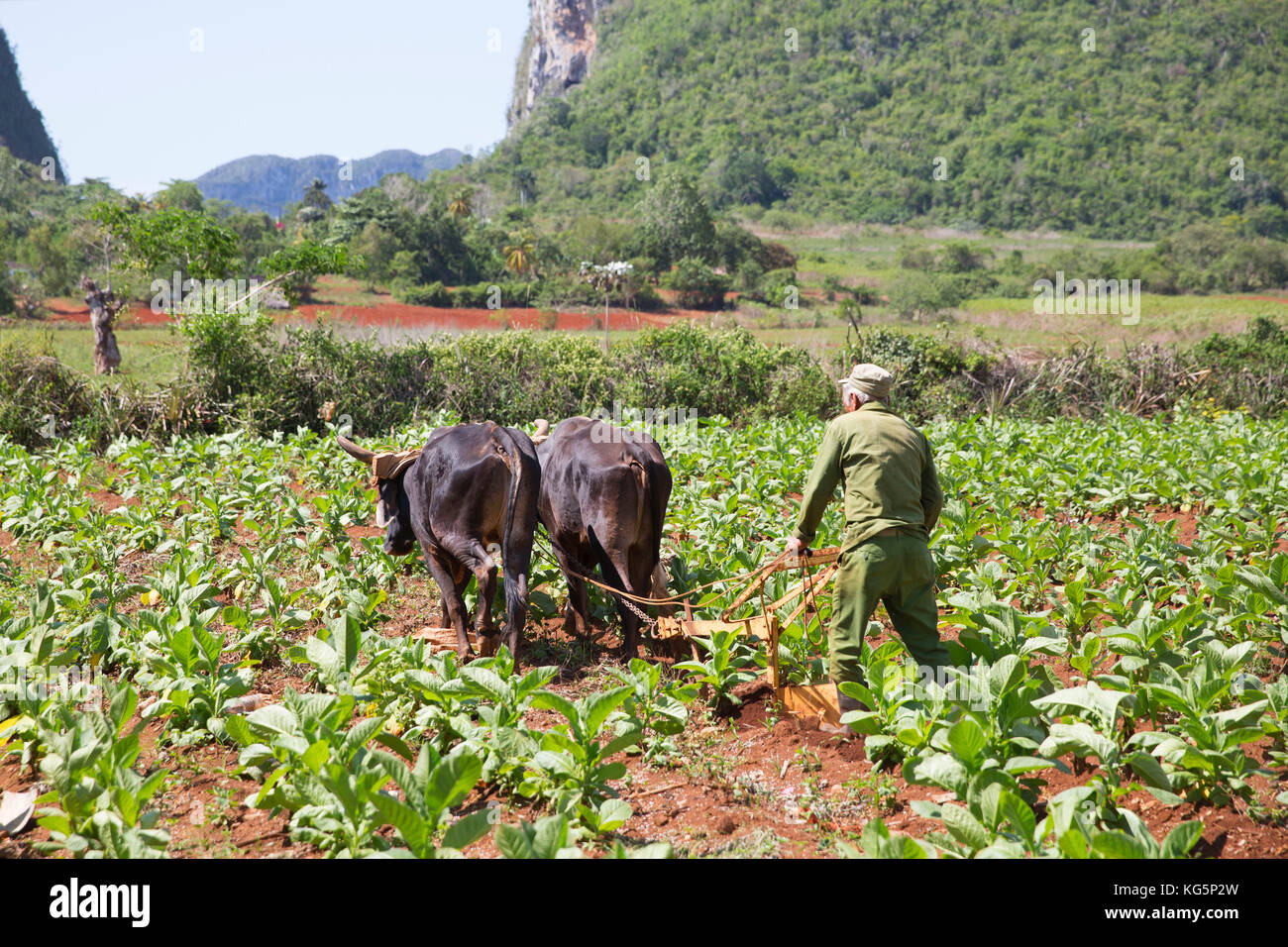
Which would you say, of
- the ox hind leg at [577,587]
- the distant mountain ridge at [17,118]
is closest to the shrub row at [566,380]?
the ox hind leg at [577,587]

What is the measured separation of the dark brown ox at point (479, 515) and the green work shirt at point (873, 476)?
70.3 inches

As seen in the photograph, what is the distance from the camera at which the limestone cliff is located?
13800cm

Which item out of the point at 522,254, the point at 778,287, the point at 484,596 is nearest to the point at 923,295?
the point at 778,287

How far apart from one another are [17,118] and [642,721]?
12697cm

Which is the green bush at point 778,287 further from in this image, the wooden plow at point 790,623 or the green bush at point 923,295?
the wooden plow at point 790,623

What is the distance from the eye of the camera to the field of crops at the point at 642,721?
10.6 feet

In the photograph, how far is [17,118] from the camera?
332 ft

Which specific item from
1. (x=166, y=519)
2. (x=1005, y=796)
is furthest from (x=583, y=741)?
(x=166, y=519)

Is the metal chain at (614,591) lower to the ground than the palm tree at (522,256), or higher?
lower

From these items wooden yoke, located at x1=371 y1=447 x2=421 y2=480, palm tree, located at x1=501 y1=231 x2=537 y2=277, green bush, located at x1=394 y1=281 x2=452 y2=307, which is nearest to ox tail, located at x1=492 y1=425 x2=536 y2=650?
wooden yoke, located at x1=371 y1=447 x2=421 y2=480

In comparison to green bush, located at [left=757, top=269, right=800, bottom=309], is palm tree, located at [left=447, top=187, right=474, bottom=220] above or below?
above

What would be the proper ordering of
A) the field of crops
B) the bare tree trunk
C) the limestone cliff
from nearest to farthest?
the field of crops, the bare tree trunk, the limestone cliff

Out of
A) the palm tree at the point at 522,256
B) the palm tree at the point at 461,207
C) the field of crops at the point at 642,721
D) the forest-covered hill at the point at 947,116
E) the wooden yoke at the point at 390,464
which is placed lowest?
the field of crops at the point at 642,721

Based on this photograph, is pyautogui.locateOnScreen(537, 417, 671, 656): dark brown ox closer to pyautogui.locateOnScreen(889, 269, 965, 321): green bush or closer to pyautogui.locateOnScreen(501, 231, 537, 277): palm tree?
pyautogui.locateOnScreen(889, 269, 965, 321): green bush
